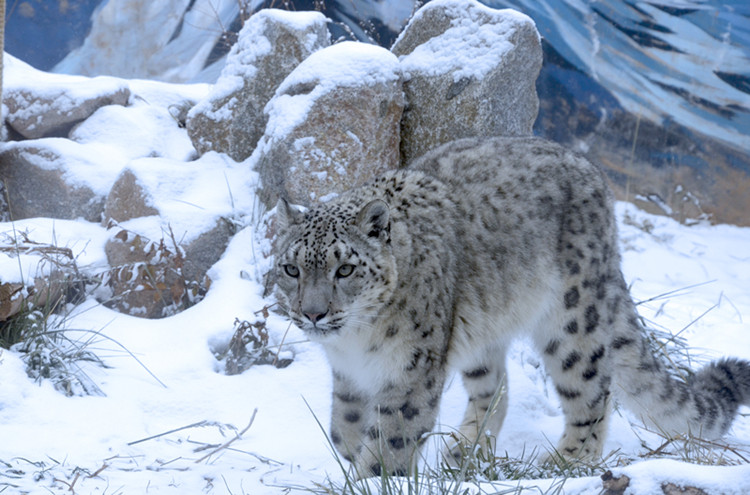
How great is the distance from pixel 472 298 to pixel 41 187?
4.90m

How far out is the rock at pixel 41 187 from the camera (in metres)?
6.93

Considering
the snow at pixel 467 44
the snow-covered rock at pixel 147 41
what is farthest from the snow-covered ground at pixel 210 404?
the snow-covered rock at pixel 147 41

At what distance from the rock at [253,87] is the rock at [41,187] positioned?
1.21m

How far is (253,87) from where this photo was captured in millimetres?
7102

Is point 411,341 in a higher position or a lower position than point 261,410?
higher

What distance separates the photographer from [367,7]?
9828 millimetres

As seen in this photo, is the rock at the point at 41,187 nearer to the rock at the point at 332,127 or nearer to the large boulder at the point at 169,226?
the large boulder at the point at 169,226

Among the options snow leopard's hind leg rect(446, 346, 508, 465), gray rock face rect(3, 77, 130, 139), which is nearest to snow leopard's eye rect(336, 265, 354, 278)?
snow leopard's hind leg rect(446, 346, 508, 465)

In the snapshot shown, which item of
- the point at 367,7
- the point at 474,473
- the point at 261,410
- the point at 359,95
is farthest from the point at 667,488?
the point at 367,7

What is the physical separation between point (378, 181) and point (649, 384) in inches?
78.3

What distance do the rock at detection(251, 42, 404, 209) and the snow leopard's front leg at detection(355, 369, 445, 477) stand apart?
2.76 metres

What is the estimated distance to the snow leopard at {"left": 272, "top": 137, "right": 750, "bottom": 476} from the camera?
340cm

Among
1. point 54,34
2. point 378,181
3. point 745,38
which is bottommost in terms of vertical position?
point 54,34

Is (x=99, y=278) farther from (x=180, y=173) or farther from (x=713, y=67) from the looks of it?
(x=713, y=67)
